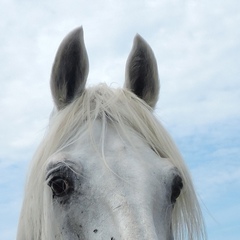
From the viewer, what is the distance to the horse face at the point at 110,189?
2.65 m

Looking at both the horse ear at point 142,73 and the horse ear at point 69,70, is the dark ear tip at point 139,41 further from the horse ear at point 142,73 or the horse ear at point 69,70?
the horse ear at point 69,70

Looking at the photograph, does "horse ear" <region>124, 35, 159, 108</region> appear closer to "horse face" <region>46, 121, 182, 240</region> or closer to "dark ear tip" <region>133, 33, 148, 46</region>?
"dark ear tip" <region>133, 33, 148, 46</region>

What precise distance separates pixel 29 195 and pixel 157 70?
1492 millimetres

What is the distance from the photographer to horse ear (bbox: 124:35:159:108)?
12.8 feet

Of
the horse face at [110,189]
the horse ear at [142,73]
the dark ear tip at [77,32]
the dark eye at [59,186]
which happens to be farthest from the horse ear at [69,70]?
the dark eye at [59,186]

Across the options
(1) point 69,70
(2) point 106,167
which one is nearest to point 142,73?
(1) point 69,70

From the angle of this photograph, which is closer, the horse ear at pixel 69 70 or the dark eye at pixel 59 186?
the dark eye at pixel 59 186

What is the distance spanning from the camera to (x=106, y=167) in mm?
2891

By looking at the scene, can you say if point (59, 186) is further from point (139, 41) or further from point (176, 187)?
point (139, 41)

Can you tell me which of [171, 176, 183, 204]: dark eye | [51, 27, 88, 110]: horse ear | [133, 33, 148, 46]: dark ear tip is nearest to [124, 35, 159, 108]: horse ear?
[133, 33, 148, 46]: dark ear tip

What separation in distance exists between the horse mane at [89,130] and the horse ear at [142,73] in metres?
0.23

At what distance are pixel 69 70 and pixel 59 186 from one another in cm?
105

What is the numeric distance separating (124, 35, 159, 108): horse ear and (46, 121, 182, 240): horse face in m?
0.79

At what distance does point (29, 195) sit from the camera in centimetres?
328
